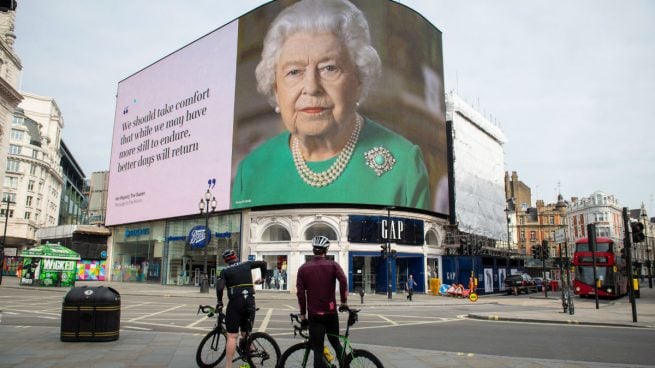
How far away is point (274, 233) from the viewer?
42188 mm

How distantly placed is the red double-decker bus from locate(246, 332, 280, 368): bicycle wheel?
3088cm

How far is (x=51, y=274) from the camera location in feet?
119

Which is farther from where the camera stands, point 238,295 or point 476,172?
point 476,172

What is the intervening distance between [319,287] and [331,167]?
33303mm

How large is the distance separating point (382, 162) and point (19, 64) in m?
37.1

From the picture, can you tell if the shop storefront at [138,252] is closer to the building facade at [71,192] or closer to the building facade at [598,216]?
the building facade at [71,192]

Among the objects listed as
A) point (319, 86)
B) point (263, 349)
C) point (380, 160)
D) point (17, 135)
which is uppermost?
point (17, 135)

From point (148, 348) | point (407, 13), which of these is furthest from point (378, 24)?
point (148, 348)

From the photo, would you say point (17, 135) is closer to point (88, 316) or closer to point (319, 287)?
point (88, 316)

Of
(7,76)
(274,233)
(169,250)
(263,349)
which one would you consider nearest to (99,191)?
(169,250)

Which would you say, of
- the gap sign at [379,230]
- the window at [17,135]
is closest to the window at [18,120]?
the window at [17,135]

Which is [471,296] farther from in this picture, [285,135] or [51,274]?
Answer: [51,274]

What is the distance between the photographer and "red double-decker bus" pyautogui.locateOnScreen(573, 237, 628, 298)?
107ft

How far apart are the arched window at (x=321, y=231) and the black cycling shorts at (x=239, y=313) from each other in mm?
32303
